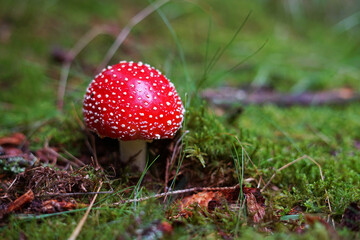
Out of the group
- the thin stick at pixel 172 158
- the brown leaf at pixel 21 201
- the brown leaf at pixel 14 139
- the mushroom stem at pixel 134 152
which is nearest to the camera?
the brown leaf at pixel 21 201

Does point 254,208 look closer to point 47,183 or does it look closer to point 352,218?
A: point 352,218

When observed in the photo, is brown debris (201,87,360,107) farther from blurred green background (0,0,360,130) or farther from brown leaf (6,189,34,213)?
brown leaf (6,189,34,213)

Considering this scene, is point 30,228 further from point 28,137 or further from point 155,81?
point 28,137

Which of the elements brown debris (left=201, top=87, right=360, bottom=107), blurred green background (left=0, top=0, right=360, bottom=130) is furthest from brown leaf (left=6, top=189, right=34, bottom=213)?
brown debris (left=201, top=87, right=360, bottom=107)

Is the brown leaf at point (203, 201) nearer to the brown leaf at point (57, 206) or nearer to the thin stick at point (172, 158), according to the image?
the thin stick at point (172, 158)

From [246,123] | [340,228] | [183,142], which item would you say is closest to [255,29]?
[246,123]

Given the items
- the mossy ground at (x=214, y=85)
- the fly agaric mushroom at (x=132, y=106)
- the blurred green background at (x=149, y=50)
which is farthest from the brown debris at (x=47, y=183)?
the blurred green background at (x=149, y=50)
